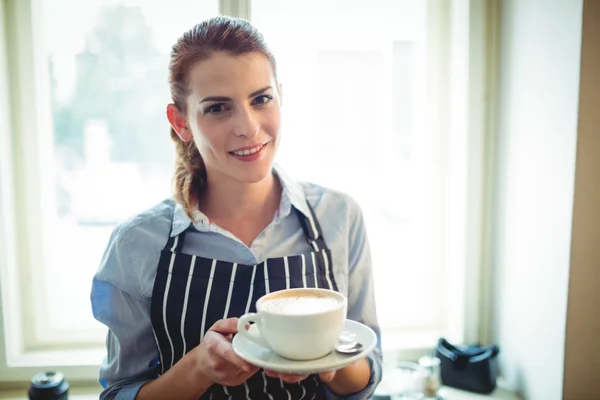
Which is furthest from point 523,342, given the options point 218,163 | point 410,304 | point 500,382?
point 218,163

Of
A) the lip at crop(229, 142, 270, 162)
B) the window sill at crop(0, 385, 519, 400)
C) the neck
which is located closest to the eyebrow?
the lip at crop(229, 142, 270, 162)

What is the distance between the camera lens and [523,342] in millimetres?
1330

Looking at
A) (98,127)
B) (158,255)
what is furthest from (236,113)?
(98,127)

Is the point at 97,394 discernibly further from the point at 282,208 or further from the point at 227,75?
the point at 227,75

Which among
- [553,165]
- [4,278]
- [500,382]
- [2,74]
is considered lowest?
[500,382]

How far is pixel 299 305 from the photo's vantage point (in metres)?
0.79

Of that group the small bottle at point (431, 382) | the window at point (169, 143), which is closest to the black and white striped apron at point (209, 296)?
the small bottle at point (431, 382)

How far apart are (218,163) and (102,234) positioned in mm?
804

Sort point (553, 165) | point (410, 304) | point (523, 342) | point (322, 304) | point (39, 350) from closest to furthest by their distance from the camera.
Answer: point (322, 304) < point (553, 165) < point (523, 342) < point (39, 350) < point (410, 304)

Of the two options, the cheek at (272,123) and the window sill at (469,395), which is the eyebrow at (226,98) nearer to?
the cheek at (272,123)

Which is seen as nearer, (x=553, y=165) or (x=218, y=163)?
(x=218, y=163)

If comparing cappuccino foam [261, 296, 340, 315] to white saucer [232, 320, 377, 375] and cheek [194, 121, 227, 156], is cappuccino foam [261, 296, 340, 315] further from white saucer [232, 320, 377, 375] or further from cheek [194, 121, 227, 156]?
cheek [194, 121, 227, 156]

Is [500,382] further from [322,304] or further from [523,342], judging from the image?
[322,304]

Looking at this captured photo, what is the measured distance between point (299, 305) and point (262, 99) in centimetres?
48
